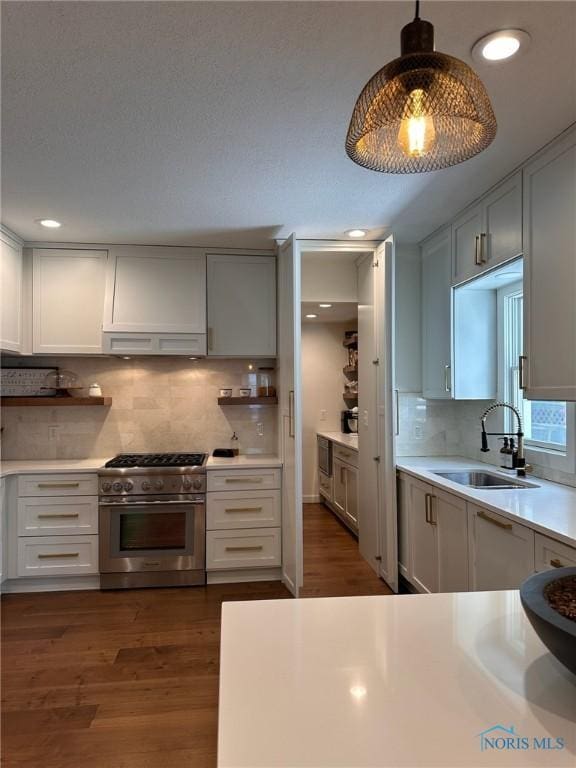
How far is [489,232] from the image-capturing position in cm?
275

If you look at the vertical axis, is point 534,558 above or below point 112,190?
below

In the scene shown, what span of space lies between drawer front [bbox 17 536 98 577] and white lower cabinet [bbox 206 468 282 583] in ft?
2.75

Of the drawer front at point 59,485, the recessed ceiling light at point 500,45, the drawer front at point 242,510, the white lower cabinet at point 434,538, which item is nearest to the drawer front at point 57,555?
the drawer front at point 59,485

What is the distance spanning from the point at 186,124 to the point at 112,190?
0.87 meters

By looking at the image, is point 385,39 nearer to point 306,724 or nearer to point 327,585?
point 306,724

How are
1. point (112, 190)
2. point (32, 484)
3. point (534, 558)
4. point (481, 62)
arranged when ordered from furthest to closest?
point (32, 484) < point (112, 190) < point (534, 558) < point (481, 62)

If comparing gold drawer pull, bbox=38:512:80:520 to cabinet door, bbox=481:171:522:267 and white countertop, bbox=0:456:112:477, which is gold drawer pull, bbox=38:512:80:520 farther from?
cabinet door, bbox=481:171:522:267

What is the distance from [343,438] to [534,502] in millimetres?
3041

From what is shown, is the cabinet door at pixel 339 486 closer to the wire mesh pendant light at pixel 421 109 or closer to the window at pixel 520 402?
the window at pixel 520 402

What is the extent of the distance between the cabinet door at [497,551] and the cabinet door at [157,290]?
2397 mm

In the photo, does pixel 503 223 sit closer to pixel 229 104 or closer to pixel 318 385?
pixel 229 104

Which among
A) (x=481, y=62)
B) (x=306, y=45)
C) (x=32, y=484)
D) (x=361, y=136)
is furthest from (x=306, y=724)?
(x=32, y=484)

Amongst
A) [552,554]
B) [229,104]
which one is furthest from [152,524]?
[229,104]

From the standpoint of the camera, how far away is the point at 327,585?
3.55 meters
